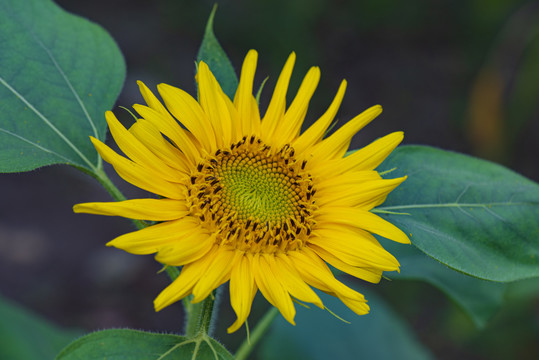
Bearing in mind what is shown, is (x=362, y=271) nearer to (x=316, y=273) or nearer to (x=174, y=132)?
(x=316, y=273)

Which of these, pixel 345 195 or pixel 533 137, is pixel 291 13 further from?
pixel 345 195

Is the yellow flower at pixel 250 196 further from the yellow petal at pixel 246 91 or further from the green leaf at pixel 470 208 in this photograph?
the green leaf at pixel 470 208

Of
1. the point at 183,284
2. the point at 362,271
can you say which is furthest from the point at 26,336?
the point at 362,271

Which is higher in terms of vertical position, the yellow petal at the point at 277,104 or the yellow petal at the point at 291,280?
the yellow petal at the point at 277,104

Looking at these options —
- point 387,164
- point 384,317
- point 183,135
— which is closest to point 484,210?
point 387,164

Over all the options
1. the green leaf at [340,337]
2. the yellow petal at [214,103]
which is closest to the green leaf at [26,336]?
the green leaf at [340,337]
